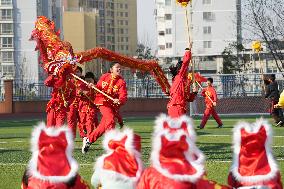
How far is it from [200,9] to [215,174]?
90.7 m

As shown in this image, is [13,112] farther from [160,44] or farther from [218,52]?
[160,44]

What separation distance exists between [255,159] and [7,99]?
3681 cm

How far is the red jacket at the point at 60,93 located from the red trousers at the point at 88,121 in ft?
6.45

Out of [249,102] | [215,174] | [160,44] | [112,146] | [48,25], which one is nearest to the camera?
[112,146]

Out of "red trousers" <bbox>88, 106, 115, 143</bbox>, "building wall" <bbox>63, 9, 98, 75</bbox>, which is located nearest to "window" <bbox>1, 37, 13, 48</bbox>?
"building wall" <bbox>63, 9, 98, 75</bbox>

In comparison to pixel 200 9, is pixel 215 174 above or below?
below

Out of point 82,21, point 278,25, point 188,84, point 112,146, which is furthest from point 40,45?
point 82,21

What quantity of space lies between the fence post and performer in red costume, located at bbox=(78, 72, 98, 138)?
915 inches

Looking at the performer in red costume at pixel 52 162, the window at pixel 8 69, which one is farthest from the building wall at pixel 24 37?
the performer in red costume at pixel 52 162

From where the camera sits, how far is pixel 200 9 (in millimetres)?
102812

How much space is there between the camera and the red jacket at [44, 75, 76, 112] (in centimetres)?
1620

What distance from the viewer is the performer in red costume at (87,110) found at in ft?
60.2

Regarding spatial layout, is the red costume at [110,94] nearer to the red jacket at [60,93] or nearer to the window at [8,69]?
the red jacket at [60,93]

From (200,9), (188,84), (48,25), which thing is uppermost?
(200,9)
